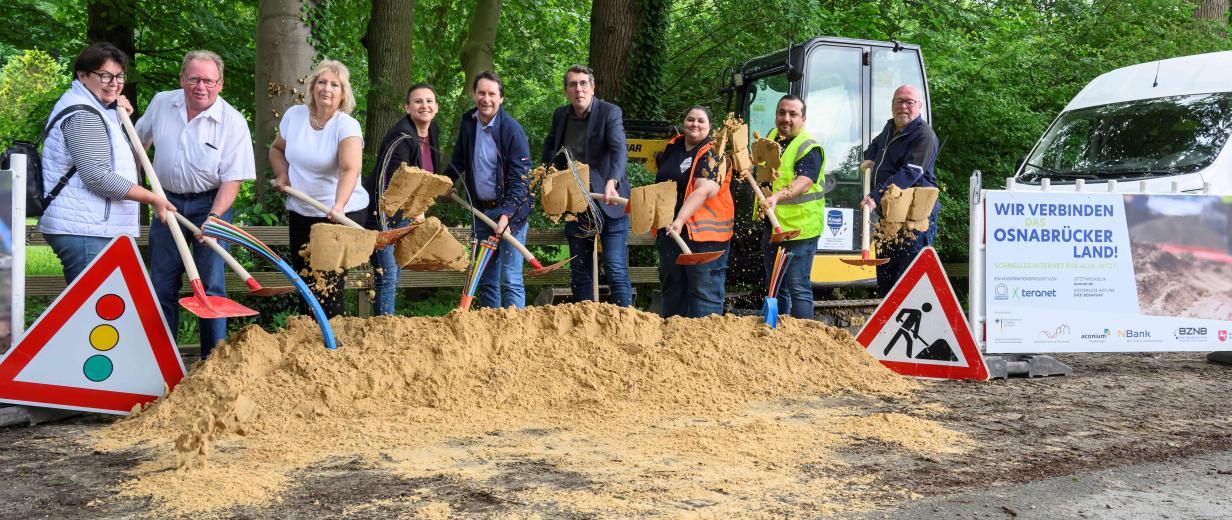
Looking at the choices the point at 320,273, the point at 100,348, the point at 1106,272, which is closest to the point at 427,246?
the point at 320,273

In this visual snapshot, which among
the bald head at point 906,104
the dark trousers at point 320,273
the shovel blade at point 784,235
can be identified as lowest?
the dark trousers at point 320,273

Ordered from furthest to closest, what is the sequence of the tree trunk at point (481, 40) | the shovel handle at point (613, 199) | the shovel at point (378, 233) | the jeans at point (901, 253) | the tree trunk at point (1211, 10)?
the tree trunk at point (1211, 10), the tree trunk at point (481, 40), the jeans at point (901, 253), the shovel handle at point (613, 199), the shovel at point (378, 233)

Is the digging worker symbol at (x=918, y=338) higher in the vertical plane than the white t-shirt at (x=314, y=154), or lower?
lower

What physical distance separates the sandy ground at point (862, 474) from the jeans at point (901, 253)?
74.8 inches

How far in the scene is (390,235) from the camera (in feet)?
19.6

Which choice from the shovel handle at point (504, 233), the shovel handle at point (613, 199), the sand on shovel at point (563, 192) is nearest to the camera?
the shovel handle at point (504, 233)

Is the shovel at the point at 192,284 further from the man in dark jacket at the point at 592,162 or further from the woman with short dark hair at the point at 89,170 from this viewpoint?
the man in dark jacket at the point at 592,162

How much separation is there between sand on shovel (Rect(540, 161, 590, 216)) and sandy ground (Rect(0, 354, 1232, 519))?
1.94 metres

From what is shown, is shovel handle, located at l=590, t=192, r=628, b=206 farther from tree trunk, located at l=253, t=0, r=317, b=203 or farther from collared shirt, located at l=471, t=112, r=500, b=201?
tree trunk, located at l=253, t=0, r=317, b=203

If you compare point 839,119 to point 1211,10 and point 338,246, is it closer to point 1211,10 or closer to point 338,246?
point 338,246

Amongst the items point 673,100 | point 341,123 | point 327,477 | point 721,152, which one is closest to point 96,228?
point 341,123

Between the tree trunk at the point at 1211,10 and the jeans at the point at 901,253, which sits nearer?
the jeans at the point at 901,253

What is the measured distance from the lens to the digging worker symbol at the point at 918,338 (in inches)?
280

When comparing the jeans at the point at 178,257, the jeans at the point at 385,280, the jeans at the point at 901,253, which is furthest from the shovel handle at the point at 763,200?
the jeans at the point at 178,257
